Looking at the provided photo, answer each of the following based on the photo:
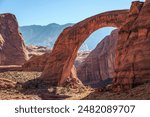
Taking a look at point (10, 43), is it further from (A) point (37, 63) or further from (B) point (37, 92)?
(B) point (37, 92)

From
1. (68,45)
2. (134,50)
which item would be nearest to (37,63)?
(68,45)

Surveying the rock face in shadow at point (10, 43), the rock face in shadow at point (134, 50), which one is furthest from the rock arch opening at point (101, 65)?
the rock face in shadow at point (134, 50)

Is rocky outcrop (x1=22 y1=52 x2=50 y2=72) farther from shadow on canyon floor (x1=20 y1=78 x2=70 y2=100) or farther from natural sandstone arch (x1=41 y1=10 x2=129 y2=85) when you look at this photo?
shadow on canyon floor (x1=20 y1=78 x2=70 y2=100)

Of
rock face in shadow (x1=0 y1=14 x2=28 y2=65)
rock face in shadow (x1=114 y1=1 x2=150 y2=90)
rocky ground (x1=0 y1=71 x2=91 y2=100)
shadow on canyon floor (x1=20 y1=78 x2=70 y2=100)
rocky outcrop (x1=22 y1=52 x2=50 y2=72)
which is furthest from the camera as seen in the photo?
rock face in shadow (x1=0 y1=14 x2=28 y2=65)

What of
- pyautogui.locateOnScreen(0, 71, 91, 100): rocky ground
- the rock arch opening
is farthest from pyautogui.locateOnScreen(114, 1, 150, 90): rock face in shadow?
the rock arch opening

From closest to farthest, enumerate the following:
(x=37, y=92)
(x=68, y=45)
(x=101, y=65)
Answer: (x=37, y=92), (x=68, y=45), (x=101, y=65)

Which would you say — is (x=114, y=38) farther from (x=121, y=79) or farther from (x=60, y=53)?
(x=121, y=79)

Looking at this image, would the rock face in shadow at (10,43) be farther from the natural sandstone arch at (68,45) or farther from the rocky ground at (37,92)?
the natural sandstone arch at (68,45)
